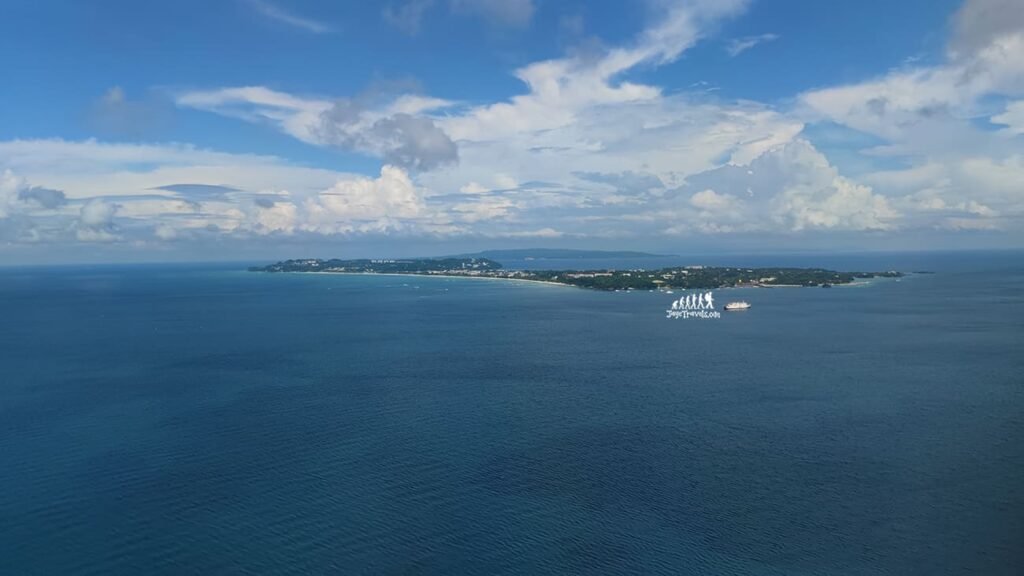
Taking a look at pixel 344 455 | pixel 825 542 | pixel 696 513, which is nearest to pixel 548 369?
pixel 344 455

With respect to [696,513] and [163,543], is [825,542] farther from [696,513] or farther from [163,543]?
[163,543]

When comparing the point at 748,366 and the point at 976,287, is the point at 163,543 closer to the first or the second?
the point at 748,366

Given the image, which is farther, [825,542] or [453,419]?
[453,419]

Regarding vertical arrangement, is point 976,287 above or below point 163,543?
above

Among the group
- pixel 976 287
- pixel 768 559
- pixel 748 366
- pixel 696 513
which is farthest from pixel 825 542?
pixel 976 287

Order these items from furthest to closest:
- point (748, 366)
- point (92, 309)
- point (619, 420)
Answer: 1. point (92, 309)
2. point (748, 366)
3. point (619, 420)

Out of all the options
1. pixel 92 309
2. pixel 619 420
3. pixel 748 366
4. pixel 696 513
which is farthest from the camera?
pixel 92 309
